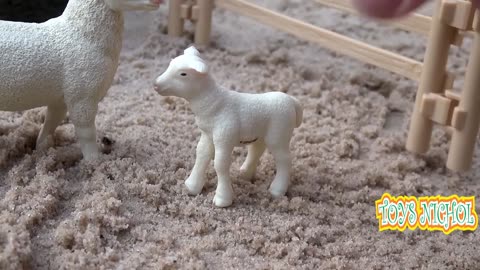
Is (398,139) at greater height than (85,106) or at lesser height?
lesser

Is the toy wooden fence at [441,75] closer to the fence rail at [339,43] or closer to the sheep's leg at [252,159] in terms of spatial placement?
the fence rail at [339,43]

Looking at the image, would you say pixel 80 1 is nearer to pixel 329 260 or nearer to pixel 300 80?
pixel 329 260

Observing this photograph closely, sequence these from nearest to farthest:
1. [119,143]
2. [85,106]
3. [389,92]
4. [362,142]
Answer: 1. [85,106]
2. [119,143]
3. [362,142]
4. [389,92]

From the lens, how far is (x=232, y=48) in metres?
1.76

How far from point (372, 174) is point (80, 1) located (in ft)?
1.92

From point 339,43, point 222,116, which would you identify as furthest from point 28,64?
point 339,43

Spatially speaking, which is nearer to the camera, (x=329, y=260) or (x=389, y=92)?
(x=329, y=260)

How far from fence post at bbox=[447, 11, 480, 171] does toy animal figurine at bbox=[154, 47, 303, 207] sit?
14.2 inches

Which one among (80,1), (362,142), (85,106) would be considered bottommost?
(362,142)

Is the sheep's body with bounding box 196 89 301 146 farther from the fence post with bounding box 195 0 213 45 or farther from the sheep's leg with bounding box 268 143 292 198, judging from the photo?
the fence post with bounding box 195 0 213 45

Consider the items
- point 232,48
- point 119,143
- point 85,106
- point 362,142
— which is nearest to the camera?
point 85,106

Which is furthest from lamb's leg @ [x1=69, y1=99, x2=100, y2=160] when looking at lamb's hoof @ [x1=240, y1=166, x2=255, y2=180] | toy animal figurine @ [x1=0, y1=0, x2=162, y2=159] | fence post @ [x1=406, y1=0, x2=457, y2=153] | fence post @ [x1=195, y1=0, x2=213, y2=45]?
fence post @ [x1=195, y1=0, x2=213, y2=45]

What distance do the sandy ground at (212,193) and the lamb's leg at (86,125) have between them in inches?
1.1

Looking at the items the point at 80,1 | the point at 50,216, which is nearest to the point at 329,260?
the point at 50,216
